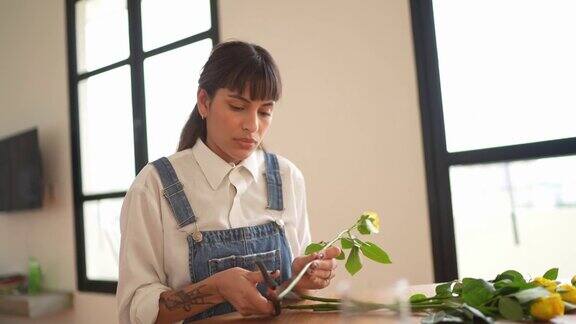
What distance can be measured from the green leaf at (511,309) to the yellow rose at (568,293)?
0.42 feet

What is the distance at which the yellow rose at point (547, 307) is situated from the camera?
0.67 meters

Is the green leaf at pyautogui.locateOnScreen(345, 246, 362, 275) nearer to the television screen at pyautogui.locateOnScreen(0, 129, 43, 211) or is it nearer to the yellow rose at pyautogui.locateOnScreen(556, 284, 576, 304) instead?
the yellow rose at pyautogui.locateOnScreen(556, 284, 576, 304)

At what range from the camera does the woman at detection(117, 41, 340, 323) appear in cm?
95

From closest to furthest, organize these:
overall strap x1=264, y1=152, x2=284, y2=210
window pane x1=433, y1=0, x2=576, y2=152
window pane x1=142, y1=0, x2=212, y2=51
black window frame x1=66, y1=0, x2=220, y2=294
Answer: overall strap x1=264, y1=152, x2=284, y2=210
window pane x1=433, y1=0, x2=576, y2=152
window pane x1=142, y1=0, x2=212, y2=51
black window frame x1=66, y1=0, x2=220, y2=294

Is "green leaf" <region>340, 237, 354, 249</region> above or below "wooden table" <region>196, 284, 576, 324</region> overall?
above

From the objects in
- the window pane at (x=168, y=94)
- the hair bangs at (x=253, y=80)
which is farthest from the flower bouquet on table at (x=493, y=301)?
the window pane at (x=168, y=94)

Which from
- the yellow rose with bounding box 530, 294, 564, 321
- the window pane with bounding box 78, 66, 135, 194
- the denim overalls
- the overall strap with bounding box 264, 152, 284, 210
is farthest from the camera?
the window pane with bounding box 78, 66, 135, 194

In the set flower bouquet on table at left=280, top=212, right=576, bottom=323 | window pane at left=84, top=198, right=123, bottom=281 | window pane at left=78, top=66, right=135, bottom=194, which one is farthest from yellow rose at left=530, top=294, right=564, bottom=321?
window pane at left=84, top=198, right=123, bottom=281

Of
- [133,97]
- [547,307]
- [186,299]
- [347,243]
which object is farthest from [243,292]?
[133,97]

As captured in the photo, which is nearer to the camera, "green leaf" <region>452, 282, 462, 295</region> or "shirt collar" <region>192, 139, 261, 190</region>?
Result: "green leaf" <region>452, 282, 462, 295</region>

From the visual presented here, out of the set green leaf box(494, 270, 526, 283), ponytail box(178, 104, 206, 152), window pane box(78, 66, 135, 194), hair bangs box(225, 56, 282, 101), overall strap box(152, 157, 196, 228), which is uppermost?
window pane box(78, 66, 135, 194)

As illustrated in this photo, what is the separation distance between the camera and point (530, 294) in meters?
0.70

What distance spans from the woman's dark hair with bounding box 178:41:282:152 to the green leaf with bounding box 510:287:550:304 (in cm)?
69

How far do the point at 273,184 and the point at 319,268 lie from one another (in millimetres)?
335
